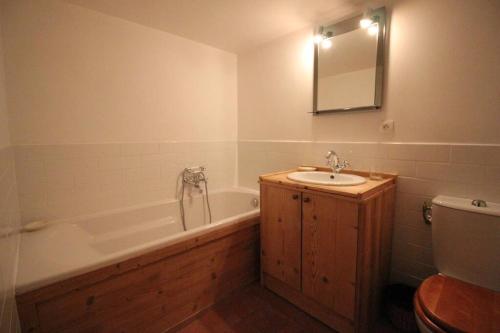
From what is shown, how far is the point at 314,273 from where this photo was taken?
144 centimetres

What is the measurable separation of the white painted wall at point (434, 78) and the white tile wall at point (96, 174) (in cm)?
131

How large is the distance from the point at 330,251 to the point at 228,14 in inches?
70.1

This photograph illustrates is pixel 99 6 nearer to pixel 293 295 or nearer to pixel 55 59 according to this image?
pixel 55 59

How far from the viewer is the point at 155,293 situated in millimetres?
1339

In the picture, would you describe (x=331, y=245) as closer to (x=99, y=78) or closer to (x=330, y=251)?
(x=330, y=251)

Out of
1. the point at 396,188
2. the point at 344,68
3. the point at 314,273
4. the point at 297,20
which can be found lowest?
the point at 314,273

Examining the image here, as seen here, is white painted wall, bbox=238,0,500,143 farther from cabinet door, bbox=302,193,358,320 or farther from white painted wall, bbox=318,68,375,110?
cabinet door, bbox=302,193,358,320

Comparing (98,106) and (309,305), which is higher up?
(98,106)

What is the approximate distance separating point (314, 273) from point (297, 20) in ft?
6.06

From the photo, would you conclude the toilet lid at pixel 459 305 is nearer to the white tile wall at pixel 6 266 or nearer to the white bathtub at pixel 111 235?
the white bathtub at pixel 111 235

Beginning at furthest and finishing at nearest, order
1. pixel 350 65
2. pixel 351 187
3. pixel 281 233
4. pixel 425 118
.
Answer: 1. pixel 350 65
2. pixel 281 233
3. pixel 425 118
4. pixel 351 187

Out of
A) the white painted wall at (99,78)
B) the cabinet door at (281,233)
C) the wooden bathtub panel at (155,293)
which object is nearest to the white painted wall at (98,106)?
the white painted wall at (99,78)

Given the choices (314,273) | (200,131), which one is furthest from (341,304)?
(200,131)

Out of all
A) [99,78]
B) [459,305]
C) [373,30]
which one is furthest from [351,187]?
[99,78]
